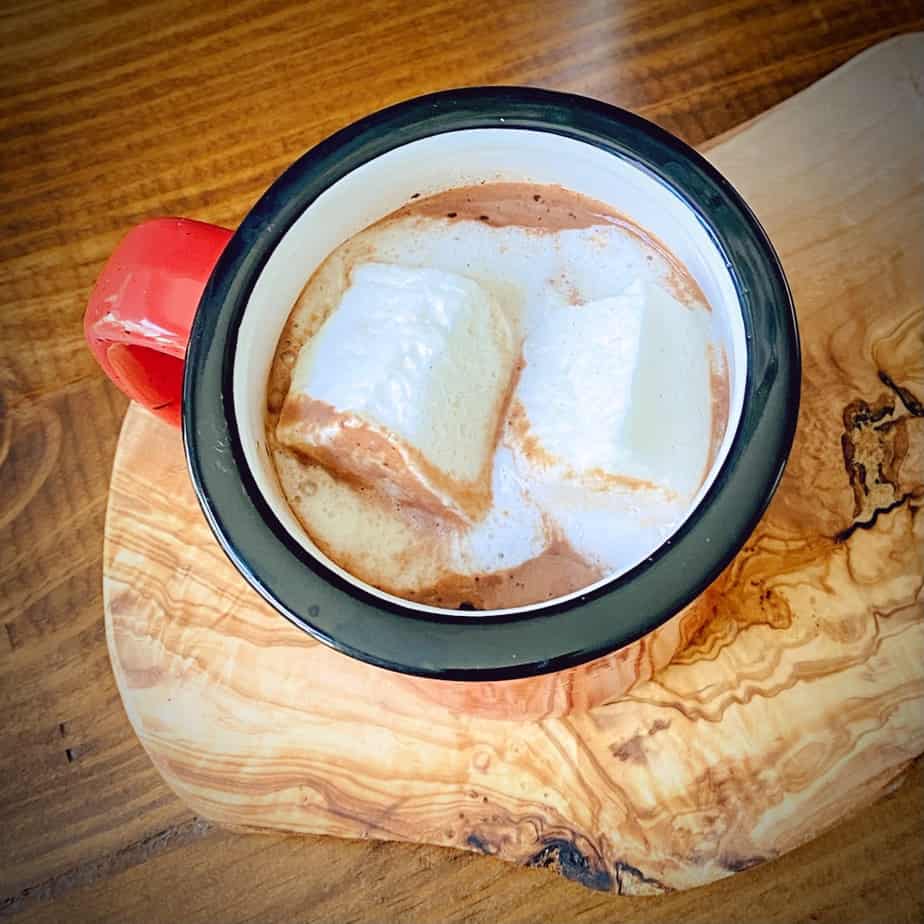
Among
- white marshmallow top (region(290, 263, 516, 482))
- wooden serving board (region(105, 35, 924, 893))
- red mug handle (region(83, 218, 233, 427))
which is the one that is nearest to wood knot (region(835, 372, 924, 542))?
wooden serving board (region(105, 35, 924, 893))

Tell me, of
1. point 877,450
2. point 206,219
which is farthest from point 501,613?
point 206,219

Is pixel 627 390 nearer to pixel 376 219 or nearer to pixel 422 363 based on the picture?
pixel 422 363

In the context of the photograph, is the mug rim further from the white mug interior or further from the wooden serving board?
the wooden serving board

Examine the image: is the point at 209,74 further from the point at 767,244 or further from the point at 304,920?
the point at 304,920

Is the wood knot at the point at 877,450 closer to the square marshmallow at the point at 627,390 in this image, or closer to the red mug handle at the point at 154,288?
the square marshmallow at the point at 627,390

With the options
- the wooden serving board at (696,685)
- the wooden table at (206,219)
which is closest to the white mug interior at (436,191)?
the wooden serving board at (696,685)
